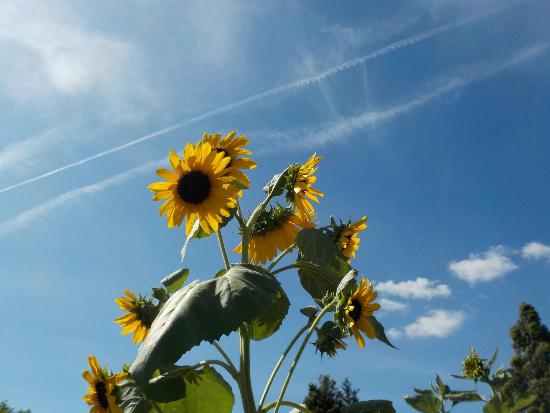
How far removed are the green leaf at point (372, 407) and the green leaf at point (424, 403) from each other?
1.00 meters

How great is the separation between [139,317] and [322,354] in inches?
37.4

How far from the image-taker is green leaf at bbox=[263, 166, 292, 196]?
3.16m

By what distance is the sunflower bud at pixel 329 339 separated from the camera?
3131 millimetres

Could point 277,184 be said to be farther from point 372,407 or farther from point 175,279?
point 372,407

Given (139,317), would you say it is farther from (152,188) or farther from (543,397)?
(543,397)

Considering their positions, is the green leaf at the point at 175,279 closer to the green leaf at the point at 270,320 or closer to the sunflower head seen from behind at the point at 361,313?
the green leaf at the point at 270,320

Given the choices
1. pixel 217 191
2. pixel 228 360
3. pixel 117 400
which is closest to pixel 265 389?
pixel 228 360

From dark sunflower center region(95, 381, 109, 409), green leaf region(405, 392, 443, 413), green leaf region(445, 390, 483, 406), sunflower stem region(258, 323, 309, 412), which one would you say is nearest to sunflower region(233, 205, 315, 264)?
sunflower stem region(258, 323, 309, 412)

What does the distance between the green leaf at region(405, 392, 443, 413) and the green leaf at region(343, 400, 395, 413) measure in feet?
3.27

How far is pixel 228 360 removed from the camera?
3098mm

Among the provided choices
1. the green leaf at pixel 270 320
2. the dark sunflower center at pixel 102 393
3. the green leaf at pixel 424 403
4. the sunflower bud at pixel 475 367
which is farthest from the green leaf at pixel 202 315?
the sunflower bud at pixel 475 367

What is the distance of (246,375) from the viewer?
3008 mm

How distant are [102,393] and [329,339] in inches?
44.0

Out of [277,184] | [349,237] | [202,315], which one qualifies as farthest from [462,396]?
[202,315]
